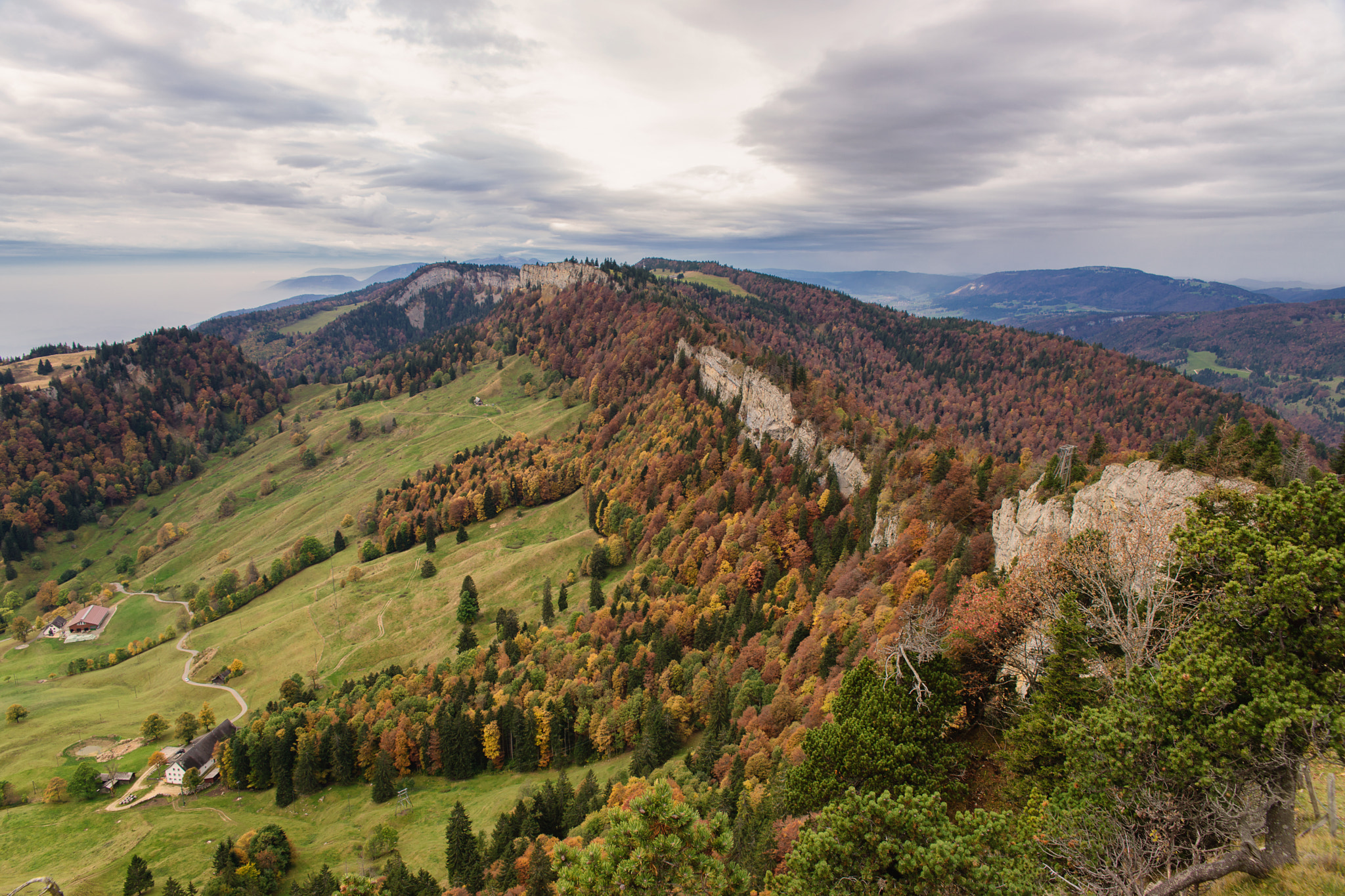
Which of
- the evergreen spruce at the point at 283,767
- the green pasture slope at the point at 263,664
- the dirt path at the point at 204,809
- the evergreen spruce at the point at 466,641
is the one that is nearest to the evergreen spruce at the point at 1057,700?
the green pasture slope at the point at 263,664

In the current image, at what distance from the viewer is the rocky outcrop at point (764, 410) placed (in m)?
114

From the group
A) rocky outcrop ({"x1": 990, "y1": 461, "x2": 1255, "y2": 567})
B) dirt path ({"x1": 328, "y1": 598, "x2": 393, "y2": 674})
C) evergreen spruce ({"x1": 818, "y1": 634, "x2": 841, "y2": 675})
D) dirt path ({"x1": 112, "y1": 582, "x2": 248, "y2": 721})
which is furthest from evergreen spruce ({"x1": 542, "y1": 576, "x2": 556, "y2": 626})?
rocky outcrop ({"x1": 990, "y1": 461, "x2": 1255, "y2": 567})

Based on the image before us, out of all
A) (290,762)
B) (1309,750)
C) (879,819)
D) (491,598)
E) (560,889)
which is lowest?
(290,762)

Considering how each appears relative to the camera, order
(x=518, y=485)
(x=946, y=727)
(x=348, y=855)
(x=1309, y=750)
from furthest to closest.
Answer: (x=518, y=485) → (x=348, y=855) → (x=946, y=727) → (x=1309, y=750)

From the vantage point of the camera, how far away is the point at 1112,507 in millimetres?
38812

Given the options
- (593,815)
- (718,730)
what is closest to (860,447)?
(718,730)

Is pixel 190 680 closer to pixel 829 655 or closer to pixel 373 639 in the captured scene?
pixel 373 639

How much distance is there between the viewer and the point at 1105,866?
17.6m

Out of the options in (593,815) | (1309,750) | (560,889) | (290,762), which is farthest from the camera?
(290,762)

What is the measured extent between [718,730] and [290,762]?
71487mm

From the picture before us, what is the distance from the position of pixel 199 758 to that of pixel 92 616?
4084 inches

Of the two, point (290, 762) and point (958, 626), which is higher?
point (958, 626)

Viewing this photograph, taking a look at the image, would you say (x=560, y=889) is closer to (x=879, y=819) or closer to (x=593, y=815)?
(x=879, y=819)

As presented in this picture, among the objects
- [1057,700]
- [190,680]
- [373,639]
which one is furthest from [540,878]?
[190,680]
